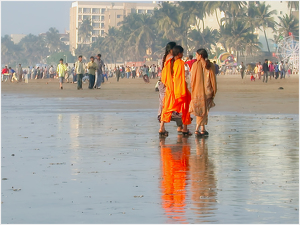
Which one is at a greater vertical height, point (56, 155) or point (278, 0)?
point (278, 0)

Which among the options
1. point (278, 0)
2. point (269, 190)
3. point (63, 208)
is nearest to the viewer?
point (63, 208)

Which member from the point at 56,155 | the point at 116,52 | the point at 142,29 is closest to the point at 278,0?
the point at 142,29

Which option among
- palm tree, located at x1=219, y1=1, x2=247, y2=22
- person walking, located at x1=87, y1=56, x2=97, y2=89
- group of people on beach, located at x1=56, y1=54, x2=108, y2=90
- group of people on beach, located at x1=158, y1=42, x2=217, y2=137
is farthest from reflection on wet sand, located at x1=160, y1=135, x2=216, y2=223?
palm tree, located at x1=219, y1=1, x2=247, y2=22

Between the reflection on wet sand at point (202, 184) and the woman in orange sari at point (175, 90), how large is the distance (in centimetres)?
201

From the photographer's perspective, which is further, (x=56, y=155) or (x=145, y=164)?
(x=56, y=155)

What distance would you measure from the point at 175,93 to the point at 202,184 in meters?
5.51

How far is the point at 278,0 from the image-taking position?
140 m

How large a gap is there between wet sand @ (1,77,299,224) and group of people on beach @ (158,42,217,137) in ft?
1.33

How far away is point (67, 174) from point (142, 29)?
137m

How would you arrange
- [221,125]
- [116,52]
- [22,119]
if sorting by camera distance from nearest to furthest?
[221,125], [22,119], [116,52]

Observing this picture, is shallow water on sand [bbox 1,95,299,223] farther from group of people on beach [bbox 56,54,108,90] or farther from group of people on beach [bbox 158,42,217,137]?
group of people on beach [bbox 56,54,108,90]

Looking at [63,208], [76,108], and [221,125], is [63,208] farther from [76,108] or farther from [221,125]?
[76,108]

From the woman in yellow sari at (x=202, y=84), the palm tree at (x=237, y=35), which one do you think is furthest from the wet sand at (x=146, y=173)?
the palm tree at (x=237, y=35)

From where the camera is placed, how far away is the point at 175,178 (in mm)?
8281
